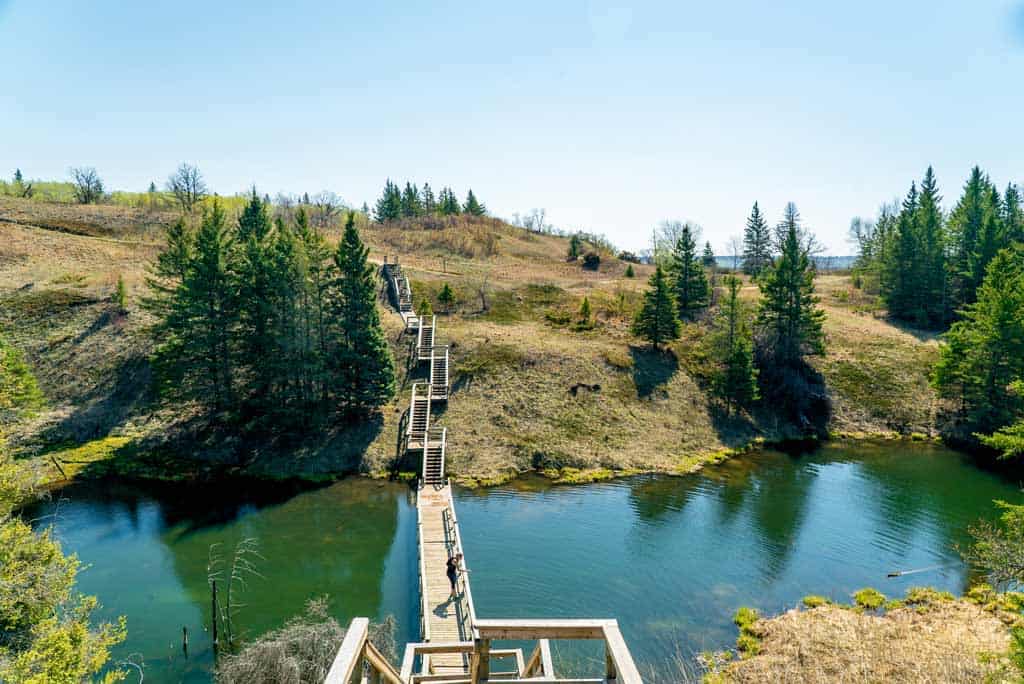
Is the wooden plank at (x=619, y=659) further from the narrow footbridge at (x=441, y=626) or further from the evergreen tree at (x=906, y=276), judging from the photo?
the evergreen tree at (x=906, y=276)

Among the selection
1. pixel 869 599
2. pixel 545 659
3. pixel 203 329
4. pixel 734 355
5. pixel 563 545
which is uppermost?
pixel 203 329

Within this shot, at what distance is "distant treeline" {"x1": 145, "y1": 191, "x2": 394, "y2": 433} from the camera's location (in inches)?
1414

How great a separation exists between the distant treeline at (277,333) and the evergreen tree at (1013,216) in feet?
178

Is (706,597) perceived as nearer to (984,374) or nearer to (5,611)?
(5,611)

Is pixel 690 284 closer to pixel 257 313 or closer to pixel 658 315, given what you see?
pixel 658 315

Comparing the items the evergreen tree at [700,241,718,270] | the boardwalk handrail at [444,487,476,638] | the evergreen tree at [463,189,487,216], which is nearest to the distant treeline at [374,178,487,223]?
the evergreen tree at [463,189,487,216]

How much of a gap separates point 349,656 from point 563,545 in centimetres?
2155

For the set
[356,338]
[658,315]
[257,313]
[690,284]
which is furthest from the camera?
[690,284]

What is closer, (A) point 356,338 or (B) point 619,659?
(B) point 619,659

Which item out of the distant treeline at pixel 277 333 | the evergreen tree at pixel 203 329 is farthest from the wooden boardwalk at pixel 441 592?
the evergreen tree at pixel 203 329

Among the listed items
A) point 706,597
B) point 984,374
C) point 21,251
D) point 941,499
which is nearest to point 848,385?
point 984,374

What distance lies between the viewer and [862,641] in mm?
18531

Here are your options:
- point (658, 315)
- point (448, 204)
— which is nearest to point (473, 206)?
point (448, 204)

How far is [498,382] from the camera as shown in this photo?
135 ft
